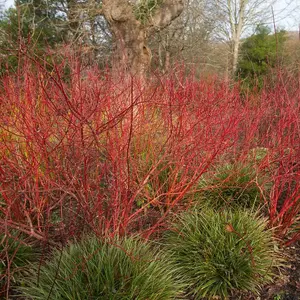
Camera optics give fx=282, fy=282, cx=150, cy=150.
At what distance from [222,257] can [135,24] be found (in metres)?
5.90

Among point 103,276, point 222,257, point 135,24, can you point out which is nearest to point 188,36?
point 135,24

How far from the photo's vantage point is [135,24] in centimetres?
670

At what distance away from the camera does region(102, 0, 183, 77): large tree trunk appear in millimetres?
6477

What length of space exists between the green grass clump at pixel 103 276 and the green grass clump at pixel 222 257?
11.4 inches

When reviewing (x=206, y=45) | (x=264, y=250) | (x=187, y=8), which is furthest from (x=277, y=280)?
(x=206, y=45)

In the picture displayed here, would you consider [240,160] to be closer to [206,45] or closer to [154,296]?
[154,296]

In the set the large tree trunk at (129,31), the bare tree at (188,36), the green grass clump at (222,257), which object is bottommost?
the green grass clump at (222,257)

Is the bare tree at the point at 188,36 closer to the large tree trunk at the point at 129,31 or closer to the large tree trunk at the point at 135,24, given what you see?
the large tree trunk at the point at 135,24

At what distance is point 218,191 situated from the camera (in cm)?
337

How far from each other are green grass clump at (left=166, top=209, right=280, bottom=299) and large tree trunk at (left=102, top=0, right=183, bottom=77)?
4.49 meters

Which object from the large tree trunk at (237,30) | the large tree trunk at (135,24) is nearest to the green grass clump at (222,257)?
the large tree trunk at (135,24)

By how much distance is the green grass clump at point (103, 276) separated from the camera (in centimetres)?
190

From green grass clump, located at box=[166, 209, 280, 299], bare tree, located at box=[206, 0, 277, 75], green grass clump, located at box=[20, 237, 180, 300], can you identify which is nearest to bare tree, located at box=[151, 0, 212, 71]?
bare tree, located at box=[206, 0, 277, 75]

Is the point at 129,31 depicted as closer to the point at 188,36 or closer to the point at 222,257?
the point at 222,257
